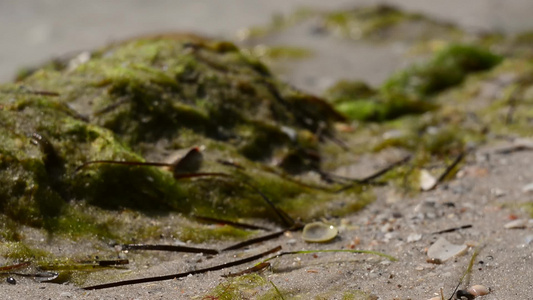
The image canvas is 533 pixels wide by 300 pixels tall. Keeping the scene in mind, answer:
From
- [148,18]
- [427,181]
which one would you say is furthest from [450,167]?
[148,18]

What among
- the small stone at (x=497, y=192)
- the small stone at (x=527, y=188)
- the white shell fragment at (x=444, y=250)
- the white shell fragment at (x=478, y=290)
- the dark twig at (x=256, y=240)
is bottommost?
the small stone at (x=497, y=192)

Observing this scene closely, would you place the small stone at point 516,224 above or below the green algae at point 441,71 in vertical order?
above

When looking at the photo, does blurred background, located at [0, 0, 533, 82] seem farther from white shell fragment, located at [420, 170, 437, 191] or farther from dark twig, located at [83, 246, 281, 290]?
dark twig, located at [83, 246, 281, 290]

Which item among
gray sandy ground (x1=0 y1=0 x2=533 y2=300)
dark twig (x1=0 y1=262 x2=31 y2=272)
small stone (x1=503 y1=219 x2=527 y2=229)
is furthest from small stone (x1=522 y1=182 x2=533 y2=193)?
dark twig (x1=0 y1=262 x2=31 y2=272)

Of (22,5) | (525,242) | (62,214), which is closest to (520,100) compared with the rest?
(525,242)

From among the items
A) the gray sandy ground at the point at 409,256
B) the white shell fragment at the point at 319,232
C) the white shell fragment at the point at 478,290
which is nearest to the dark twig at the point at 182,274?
the gray sandy ground at the point at 409,256

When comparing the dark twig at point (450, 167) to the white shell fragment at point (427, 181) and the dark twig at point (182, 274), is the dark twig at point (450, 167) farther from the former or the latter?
the dark twig at point (182, 274)
